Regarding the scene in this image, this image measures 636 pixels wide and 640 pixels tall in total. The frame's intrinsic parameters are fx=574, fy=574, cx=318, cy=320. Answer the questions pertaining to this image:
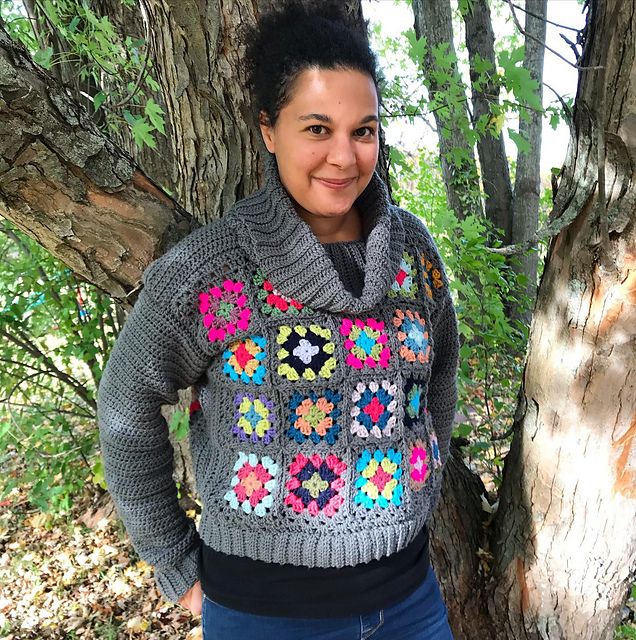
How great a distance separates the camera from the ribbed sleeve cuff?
1.54 metres

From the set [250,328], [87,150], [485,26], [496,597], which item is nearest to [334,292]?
[250,328]

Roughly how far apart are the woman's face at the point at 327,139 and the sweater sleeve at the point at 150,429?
43 cm

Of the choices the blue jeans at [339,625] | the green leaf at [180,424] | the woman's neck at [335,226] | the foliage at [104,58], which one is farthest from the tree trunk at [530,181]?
the blue jeans at [339,625]

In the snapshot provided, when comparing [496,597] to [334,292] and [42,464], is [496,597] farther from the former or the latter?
[42,464]

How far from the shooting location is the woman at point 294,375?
52.2 inches

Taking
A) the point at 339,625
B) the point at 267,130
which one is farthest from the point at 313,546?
the point at 267,130

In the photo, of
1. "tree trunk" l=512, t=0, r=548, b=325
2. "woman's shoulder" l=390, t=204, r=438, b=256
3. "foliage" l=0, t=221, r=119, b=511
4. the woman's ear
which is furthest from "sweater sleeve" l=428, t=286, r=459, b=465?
"tree trunk" l=512, t=0, r=548, b=325

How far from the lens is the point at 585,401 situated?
1664mm

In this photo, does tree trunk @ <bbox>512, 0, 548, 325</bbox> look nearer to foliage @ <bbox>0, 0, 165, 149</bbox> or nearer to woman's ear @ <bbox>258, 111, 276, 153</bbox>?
foliage @ <bbox>0, 0, 165, 149</bbox>

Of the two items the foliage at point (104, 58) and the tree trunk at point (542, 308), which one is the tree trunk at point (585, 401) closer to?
the tree trunk at point (542, 308)

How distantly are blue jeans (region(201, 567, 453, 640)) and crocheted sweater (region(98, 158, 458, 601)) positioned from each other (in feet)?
0.52

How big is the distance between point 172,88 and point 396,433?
1215mm

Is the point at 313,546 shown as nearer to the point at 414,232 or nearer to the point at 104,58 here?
the point at 414,232

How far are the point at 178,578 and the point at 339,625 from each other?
45 cm
